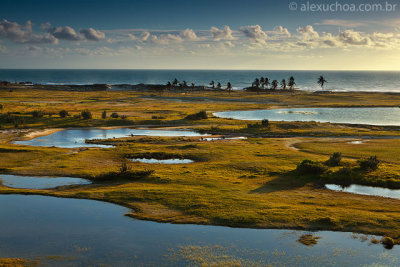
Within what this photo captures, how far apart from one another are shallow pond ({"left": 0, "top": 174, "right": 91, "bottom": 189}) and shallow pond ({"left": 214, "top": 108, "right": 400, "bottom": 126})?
222 ft

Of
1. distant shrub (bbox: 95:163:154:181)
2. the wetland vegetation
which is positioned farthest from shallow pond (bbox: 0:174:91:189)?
distant shrub (bbox: 95:163:154:181)

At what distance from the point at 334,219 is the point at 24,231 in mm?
22443

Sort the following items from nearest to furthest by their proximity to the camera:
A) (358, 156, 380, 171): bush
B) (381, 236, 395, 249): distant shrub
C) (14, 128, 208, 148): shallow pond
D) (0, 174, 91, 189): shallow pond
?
1. (381, 236, 395, 249): distant shrub
2. (0, 174, 91, 189): shallow pond
3. (358, 156, 380, 171): bush
4. (14, 128, 208, 148): shallow pond

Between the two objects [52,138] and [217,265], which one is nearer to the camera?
[217,265]

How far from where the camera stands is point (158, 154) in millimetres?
50844

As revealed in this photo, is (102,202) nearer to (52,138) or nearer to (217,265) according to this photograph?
(217,265)

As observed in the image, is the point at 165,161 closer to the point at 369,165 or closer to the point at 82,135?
the point at 369,165

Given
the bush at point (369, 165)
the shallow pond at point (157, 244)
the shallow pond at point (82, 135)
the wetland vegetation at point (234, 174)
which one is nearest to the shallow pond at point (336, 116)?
the wetland vegetation at point (234, 174)

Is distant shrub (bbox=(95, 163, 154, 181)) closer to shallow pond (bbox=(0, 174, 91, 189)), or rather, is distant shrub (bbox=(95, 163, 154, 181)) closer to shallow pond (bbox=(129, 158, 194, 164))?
shallow pond (bbox=(0, 174, 91, 189))

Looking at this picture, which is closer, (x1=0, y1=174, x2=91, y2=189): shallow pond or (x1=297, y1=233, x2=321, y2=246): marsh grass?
(x1=297, y1=233, x2=321, y2=246): marsh grass

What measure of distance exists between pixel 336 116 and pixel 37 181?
295ft

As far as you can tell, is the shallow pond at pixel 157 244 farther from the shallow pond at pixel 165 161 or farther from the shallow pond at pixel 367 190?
the shallow pond at pixel 165 161

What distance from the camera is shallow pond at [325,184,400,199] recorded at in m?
33.6

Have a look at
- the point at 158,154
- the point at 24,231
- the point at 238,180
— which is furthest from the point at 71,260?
the point at 158,154
